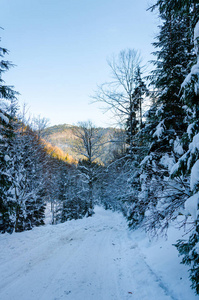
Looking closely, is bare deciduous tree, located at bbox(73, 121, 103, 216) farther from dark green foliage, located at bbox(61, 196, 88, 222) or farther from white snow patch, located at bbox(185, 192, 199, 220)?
white snow patch, located at bbox(185, 192, 199, 220)

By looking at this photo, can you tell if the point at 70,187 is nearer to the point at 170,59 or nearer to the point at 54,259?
the point at 54,259

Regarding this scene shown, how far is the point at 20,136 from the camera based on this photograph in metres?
12.1

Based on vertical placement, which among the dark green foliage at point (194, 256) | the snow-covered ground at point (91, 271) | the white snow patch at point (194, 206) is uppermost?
the white snow patch at point (194, 206)

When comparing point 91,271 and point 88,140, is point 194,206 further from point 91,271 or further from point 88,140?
point 88,140

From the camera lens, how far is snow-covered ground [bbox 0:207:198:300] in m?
3.41

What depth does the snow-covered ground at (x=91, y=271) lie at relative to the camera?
11.2 feet

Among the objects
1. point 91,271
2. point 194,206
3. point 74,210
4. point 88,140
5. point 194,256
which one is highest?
point 88,140

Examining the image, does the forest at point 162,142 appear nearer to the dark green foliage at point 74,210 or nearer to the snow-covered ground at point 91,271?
the snow-covered ground at point 91,271

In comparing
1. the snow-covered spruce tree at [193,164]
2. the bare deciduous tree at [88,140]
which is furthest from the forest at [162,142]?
the bare deciduous tree at [88,140]

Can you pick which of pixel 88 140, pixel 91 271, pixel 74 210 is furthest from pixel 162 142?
pixel 74 210

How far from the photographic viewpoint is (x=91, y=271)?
4461mm

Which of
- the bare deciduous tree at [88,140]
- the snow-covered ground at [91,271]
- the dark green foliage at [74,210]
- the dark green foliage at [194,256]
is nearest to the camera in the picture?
the dark green foliage at [194,256]

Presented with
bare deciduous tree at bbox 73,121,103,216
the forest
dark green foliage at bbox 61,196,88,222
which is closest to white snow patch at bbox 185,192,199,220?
the forest

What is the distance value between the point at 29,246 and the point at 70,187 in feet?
58.5
